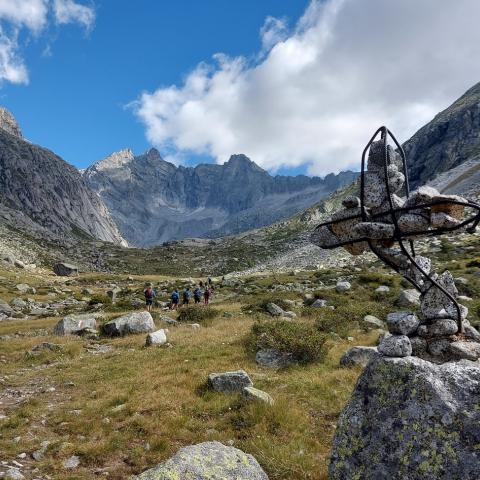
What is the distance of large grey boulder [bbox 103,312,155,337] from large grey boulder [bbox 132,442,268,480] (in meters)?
20.1

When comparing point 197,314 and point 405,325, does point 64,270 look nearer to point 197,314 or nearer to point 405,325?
point 197,314

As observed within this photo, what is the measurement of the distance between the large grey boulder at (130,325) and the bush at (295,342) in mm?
10543

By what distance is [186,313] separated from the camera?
30.0m

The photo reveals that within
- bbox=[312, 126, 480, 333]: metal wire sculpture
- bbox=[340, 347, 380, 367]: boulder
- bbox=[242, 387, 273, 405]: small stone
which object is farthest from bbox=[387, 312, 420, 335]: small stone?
bbox=[340, 347, 380, 367]: boulder

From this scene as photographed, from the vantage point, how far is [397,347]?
6.07m

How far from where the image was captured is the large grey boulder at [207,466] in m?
Answer: 5.93

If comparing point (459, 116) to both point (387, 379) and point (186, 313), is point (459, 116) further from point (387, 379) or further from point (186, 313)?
point (387, 379)

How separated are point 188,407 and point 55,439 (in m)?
3.34

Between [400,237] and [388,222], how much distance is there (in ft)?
0.97

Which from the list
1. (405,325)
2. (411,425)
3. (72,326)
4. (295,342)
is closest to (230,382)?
(295,342)

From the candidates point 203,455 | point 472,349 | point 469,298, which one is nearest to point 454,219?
point 472,349

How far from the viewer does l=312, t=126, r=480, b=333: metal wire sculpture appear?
5.75 metres

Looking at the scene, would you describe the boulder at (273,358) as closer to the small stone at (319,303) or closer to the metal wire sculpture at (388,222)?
the metal wire sculpture at (388,222)

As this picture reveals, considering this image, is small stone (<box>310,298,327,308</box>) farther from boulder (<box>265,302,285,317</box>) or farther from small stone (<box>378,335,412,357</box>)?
small stone (<box>378,335,412,357</box>)
